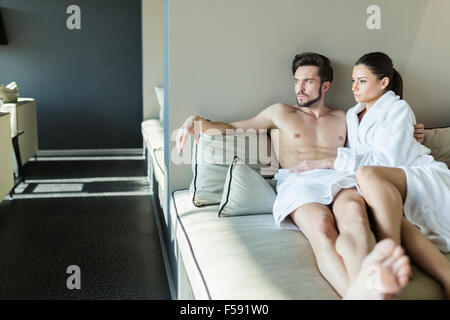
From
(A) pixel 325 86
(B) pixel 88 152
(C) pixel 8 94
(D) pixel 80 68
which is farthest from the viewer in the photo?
(B) pixel 88 152

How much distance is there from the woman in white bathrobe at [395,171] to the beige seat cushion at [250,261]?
16cm

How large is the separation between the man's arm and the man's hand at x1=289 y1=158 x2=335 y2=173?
325 millimetres

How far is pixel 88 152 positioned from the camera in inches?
242

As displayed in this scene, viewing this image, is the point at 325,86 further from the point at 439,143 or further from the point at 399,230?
the point at 399,230

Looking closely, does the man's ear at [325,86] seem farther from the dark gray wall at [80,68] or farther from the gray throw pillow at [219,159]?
the dark gray wall at [80,68]

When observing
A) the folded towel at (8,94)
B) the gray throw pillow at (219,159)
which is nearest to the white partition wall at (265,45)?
the gray throw pillow at (219,159)

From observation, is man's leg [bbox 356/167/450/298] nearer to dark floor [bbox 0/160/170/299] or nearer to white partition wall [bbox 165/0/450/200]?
white partition wall [bbox 165/0/450/200]

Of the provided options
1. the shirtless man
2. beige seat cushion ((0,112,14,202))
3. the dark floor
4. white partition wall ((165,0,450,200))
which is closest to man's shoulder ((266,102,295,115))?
the shirtless man

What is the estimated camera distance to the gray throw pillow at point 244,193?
82.8 inches

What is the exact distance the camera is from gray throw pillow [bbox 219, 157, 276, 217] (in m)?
2.10

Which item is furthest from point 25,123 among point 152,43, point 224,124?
point 224,124

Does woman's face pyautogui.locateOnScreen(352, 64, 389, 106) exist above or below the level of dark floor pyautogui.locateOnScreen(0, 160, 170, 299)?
above

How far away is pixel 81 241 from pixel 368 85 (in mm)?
2154
